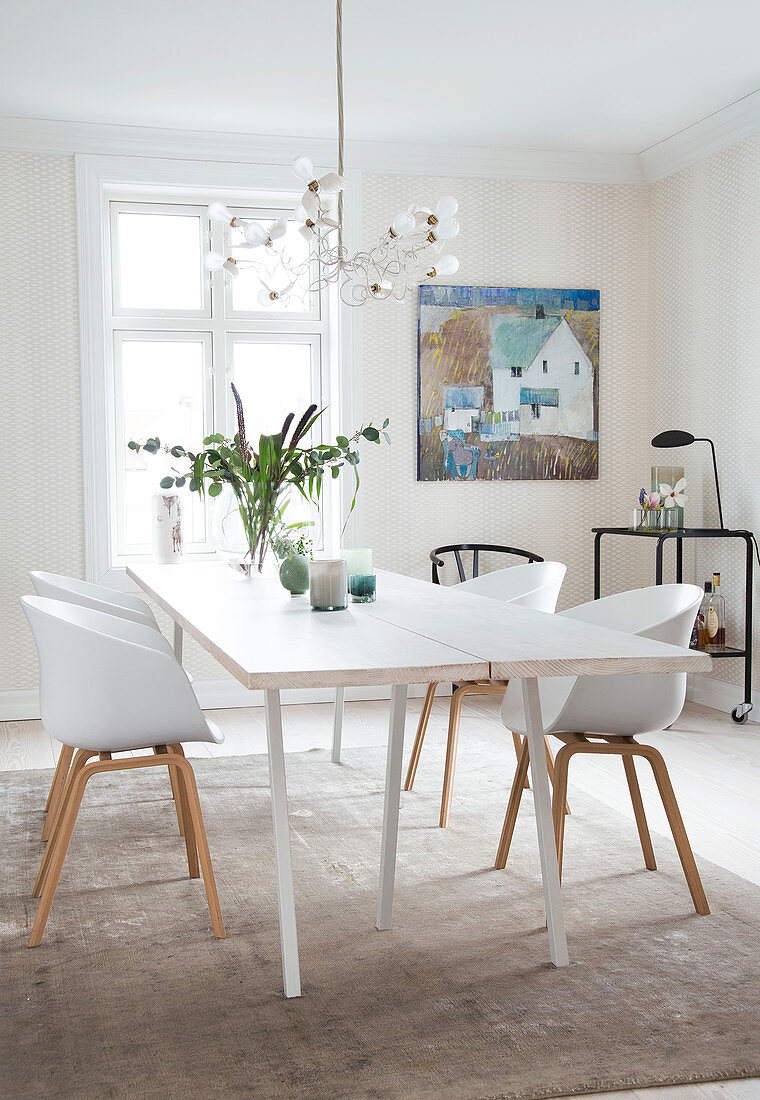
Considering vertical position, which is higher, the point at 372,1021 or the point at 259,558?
the point at 259,558

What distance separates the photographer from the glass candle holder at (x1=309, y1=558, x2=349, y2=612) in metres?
2.85

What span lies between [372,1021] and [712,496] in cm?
370

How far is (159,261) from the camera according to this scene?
17.8ft

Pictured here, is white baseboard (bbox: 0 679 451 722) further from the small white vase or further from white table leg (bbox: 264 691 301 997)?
white table leg (bbox: 264 691 301 997)

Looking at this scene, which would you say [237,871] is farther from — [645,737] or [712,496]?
[712,496]

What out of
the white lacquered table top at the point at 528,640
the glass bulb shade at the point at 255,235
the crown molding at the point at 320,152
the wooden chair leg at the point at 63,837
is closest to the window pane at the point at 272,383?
the crown molding at the point at 320,152

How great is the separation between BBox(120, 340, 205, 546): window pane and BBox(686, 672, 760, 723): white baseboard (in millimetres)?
2643

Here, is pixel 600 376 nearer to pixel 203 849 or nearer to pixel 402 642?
pixel 402 642

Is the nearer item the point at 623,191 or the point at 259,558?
the point at 259,558

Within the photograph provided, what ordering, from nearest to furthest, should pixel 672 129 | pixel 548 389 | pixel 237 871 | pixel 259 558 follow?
pixel 237 871 < pixel 259 558 < pixel 672 129 < pixel 548 389

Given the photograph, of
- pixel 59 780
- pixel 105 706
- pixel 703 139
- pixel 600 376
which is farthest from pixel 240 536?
pixel 703 139

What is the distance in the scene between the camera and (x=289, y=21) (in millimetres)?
3873

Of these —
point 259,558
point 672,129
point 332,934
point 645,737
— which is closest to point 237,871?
point 332,934

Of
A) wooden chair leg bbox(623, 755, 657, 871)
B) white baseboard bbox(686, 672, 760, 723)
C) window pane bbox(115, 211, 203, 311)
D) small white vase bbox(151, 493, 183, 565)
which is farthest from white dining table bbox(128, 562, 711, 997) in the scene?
window pane bbox(115, 211, 203, 311)
